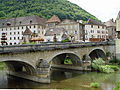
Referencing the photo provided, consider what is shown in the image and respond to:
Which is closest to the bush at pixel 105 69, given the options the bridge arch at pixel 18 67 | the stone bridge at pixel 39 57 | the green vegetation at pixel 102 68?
the green vegetation at pixel 102 68

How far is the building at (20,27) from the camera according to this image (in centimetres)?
6856

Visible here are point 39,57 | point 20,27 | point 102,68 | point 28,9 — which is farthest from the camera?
point 28,9

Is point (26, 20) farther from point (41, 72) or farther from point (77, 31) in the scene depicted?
point (41, 72)

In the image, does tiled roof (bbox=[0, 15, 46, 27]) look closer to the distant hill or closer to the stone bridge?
the distant hill

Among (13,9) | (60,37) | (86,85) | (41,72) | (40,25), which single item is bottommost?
(86,85)

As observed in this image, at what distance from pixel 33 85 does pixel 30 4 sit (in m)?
105

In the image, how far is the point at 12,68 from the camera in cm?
3067

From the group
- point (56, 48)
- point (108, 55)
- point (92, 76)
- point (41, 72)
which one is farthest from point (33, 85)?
point (108, 55)

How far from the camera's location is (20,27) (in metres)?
70.6

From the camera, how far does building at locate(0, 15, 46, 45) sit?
2699 inches

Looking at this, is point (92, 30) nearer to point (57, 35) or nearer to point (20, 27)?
point (57, 35)

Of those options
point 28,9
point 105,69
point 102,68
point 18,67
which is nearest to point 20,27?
point 18,67

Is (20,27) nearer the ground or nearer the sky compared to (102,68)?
nearer the sky

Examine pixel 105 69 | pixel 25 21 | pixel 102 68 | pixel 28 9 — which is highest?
pixel 28 9
